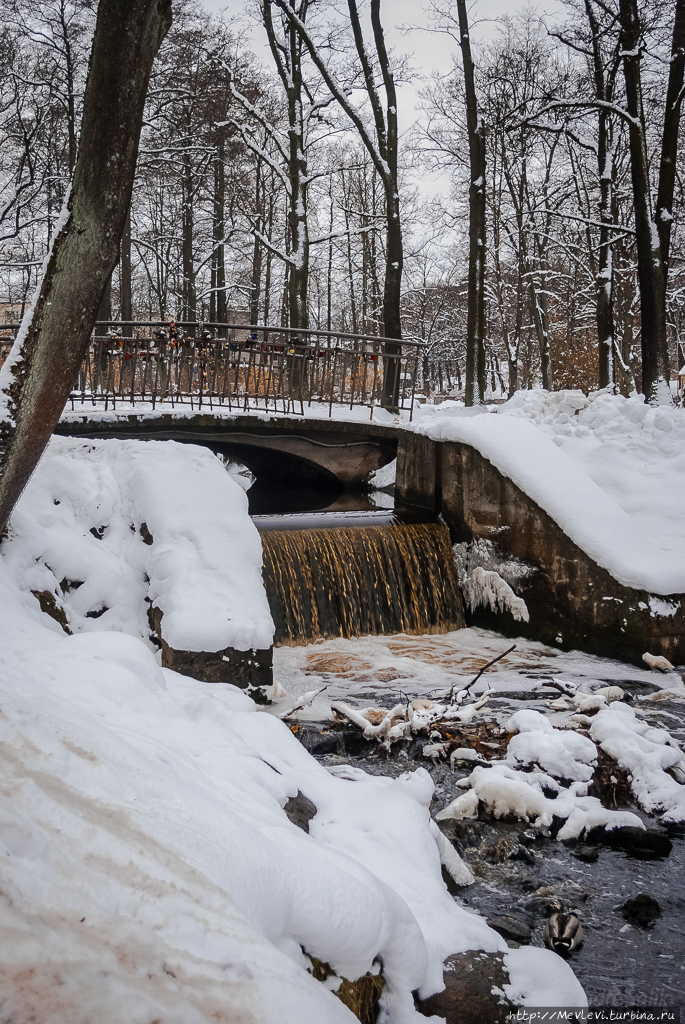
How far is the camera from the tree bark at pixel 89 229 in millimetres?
3721

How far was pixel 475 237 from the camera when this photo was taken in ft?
49.6

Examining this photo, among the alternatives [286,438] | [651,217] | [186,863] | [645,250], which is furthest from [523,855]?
[651,217]

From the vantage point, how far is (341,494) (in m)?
15.0

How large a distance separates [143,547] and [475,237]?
11.2m

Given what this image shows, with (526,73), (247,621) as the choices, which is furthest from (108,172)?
(526,73)

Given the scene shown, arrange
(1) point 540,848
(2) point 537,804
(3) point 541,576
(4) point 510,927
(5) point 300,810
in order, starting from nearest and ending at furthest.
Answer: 1. (5) point 300,810
2. (4) point 510,927
3. (1) point 540,848
4. (2) point 537,804
5. (3) point 541,576

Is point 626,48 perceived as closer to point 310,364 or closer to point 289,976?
point 310,364

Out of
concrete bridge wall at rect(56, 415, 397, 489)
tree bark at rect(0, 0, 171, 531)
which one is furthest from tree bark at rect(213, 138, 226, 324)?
tree bark at rect(0, 0, 171, 531)

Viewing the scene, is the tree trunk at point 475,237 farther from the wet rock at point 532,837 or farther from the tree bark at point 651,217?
the wet rock at point 532,837

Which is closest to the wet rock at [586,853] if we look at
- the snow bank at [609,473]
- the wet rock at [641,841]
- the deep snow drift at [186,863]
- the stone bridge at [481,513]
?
the wet rock at [641,841]

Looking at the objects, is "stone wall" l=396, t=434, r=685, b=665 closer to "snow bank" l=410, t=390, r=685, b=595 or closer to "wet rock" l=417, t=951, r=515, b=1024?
"snow bank" l=410, t=390, r=685, b=595

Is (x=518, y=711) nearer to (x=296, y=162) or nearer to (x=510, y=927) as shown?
(x=510, y=927)

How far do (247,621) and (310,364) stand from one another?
26.1ft

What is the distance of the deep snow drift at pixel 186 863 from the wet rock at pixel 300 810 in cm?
5
